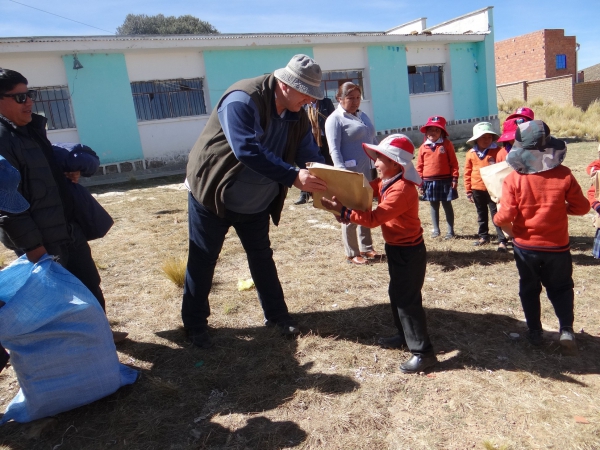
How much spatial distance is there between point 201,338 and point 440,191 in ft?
11.5

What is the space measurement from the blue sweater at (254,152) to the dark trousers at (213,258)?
6.1 inches

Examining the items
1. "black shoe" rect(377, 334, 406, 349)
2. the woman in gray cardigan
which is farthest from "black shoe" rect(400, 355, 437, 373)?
the woman in gray cardigan

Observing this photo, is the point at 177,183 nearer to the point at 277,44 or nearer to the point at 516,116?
the point at 277,44

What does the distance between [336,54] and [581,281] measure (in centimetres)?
1473

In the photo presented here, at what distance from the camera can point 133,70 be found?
559 inches

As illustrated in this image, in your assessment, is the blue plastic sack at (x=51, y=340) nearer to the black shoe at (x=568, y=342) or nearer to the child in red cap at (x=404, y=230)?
the child in red cap at (x=404, y=230)

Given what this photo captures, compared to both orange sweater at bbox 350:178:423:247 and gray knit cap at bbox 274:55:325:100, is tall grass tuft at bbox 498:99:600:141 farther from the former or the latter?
gray knit cap at bbox 274:55:325:100

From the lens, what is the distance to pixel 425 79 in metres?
19.5

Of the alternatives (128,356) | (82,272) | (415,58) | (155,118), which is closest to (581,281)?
(128,356)

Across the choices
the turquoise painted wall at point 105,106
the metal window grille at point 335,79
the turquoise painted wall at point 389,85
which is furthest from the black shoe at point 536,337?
the turquoise painted wall at point 389,85

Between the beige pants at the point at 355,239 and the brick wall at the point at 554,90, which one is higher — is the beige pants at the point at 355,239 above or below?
below

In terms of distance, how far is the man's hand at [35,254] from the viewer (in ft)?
8.29

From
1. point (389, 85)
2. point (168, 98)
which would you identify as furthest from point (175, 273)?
point (389, 85)

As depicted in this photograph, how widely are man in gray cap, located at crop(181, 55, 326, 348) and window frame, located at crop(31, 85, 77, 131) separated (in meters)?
12.5
